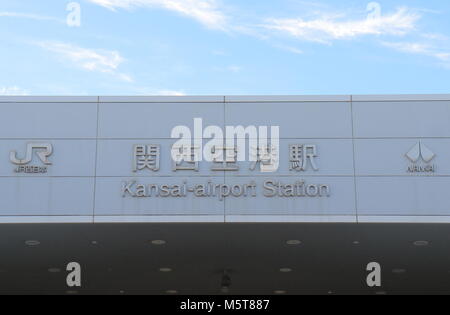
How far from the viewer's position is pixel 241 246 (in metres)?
12.0

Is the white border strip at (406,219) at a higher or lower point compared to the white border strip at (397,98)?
lower

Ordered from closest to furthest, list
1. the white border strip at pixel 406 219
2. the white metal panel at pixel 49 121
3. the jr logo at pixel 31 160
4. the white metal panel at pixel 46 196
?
the white border strip at pixel 406 219 < the white metal panel at pixel 46 196 < the jr logo at pixel 31 160 < the white metal panel at pixel 49 121

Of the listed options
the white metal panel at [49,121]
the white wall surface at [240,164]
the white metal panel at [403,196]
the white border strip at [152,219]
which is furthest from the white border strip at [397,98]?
the white metal panel at [49,121]

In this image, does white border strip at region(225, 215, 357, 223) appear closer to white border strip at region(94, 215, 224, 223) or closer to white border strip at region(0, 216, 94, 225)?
white border strip at region(94, 215, 224, 223)

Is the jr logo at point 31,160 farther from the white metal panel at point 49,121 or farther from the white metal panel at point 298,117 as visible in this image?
the white metal panel at point 298,117

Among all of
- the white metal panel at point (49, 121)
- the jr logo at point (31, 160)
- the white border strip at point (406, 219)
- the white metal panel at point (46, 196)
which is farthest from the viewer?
the white metal panel at point (49, 121)

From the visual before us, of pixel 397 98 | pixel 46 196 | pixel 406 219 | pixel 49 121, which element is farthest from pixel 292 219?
pixel 49 121

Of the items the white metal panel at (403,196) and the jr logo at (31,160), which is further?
the jr logo at (31,160)

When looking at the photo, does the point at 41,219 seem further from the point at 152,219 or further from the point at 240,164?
the point at 240,164

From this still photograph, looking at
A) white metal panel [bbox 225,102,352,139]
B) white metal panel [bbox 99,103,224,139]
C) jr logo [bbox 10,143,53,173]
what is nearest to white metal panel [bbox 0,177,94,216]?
jr logo [bbox 10,143,53,173]
